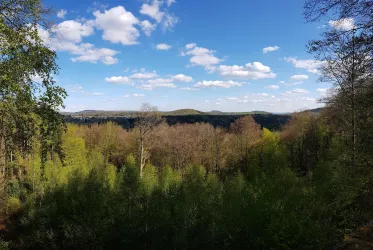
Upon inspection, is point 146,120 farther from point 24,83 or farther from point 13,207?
point 24,83

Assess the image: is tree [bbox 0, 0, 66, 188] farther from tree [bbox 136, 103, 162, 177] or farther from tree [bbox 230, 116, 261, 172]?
tree [bbox 230, 116, 261, 172]

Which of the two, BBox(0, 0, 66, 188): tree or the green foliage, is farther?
the green foliage

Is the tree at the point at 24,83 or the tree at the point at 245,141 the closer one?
the tree at the point at 24,83

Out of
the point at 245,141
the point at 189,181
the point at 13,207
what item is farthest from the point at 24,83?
the point at 245,141

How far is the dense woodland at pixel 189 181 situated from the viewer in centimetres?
561

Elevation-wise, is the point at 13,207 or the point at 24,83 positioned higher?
the point at 24,83

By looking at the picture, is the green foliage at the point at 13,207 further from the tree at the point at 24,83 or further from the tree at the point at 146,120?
the tree at the point at 24,83

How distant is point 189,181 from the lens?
94.5ft

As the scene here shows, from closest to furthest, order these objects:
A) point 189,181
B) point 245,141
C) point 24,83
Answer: point 24,83 < point 189,181 < point 245,141

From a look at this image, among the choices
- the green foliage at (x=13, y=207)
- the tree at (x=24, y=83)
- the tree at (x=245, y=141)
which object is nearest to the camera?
the tree at (x=24, y=83)

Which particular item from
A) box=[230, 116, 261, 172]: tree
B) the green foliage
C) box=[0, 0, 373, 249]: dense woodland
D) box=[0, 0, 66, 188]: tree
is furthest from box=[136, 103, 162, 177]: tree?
box=[0, 0, 66, 188]: tree

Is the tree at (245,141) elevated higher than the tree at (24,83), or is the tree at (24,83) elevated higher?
the tree at (24,83)

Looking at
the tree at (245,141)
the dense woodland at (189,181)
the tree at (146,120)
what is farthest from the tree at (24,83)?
the tree at (245,141)

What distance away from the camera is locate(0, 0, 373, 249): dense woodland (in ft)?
18.4
